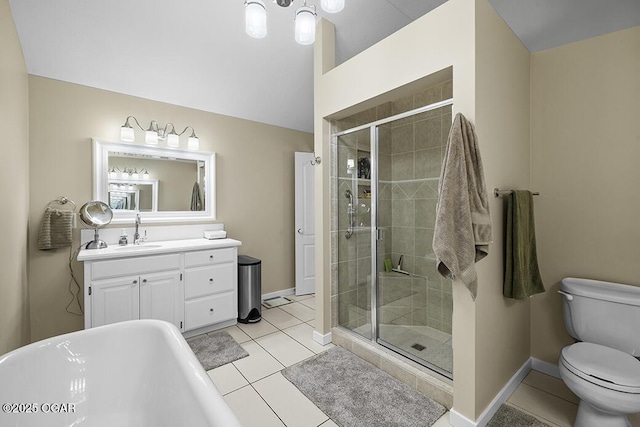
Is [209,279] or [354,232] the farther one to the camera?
[209,279]

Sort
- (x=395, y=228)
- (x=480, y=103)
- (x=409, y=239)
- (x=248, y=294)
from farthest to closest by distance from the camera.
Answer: (x=248, y=294) → (x=409, y=239) → (x=395, y=228) → (x=480, y=103)

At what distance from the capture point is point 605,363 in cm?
149

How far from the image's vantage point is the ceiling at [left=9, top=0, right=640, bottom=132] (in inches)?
77.8

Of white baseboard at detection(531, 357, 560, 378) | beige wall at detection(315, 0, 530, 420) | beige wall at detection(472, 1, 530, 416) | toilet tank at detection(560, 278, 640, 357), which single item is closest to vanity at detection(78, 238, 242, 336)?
beige wall at detection(315, 0, 530, 420)

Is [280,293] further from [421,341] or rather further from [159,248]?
[421,341]

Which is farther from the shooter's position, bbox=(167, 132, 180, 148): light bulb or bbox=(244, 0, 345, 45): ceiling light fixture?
bbox=(167, 132, 180, 148): light bulb

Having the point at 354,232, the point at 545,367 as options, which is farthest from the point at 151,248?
the point at 545,367

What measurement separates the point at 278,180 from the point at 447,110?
2.51m

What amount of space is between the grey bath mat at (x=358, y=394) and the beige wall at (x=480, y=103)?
268 mm

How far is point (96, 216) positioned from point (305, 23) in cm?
250

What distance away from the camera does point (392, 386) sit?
77.6 inches

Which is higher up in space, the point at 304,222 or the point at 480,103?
the point at 480,103

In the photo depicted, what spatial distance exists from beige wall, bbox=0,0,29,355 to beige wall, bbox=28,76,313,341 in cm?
12

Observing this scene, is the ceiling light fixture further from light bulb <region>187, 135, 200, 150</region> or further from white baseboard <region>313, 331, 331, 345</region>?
white baseboard <region>313, 331, 331, 345</region>
